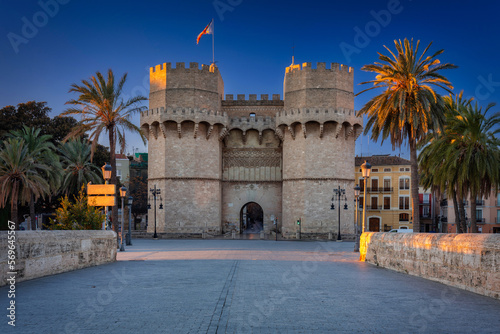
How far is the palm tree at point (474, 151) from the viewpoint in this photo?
20775 millimetres

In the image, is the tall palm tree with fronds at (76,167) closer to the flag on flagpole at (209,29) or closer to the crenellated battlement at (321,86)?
Answer: the flag on flagpole at (209,29)

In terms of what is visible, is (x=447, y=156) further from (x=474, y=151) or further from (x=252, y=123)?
(x=252, y=123)

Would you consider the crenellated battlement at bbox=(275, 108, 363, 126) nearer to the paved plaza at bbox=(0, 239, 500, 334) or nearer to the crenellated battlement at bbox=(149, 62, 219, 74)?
the crenellated battlement at bbox=(149, 62, 219, 74)

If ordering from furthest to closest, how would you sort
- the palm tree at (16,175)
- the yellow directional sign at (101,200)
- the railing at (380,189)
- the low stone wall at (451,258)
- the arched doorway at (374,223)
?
the arched doorway at (374,223) < the railing at (380,189) < the palm tree at (16,175) < the yellow directional sign at (101,200) < the low stone wall at (451,258)

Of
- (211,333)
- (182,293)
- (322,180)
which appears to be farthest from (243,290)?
(322,180)

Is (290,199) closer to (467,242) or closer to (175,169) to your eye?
(175,169)

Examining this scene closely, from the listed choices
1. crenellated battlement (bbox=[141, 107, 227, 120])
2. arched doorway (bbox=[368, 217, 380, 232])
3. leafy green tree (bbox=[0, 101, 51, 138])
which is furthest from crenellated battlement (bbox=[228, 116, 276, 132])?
arched doorway (bbox=[368, 217, 380, 232])

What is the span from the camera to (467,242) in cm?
829

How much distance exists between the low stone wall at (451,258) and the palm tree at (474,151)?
32.3 feet

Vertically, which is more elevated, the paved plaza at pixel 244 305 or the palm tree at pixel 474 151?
the palm tree at pixel 474 151

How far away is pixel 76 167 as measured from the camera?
35531 mm

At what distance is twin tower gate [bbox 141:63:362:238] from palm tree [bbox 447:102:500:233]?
1344 cm

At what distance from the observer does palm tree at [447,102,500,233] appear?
2077cm

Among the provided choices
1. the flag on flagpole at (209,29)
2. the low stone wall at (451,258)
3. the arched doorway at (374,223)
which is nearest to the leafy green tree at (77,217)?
the low stone wall at (451,258)
